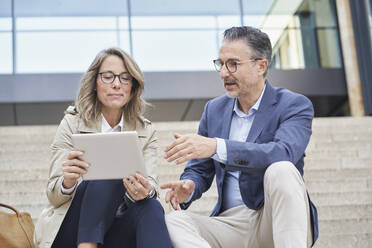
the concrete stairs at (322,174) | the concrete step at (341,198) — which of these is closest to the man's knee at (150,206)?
the concrete stairs at (322,174)

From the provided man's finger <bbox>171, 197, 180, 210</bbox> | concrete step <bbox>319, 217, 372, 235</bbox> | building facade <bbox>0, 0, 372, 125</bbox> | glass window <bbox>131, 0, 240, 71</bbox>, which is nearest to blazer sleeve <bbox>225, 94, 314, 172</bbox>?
man's finger <bbox>171, 197, 180, 210</bbox>

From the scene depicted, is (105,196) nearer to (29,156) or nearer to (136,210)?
(136,210)

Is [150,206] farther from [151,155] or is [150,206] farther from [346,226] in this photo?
[346,226]

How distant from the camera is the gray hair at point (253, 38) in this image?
2564mm

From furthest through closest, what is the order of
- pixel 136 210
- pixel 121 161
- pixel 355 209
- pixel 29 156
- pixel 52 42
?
pixel 52 42 < pixel 29 156 < pixel 355 209 < pixel 136 210 < pixel 121 161

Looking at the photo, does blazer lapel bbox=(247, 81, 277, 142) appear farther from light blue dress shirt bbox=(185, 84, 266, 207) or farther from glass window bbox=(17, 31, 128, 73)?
glass window bbox=(17, 31, 128, 73)

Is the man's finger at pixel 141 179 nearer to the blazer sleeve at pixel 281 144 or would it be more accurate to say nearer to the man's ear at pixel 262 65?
the blazer sleeve at pixel 281 144

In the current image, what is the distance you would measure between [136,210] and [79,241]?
268 millimetres

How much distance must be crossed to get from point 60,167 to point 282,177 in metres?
0.97

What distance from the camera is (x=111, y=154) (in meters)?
2.05

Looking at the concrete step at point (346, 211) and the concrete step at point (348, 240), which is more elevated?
the concrete step at point (346, 211)

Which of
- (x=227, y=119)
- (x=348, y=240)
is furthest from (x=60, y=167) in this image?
(x=348, y=240)

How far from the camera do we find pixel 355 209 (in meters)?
3.81

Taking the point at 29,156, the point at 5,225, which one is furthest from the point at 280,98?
the point at 29,156
